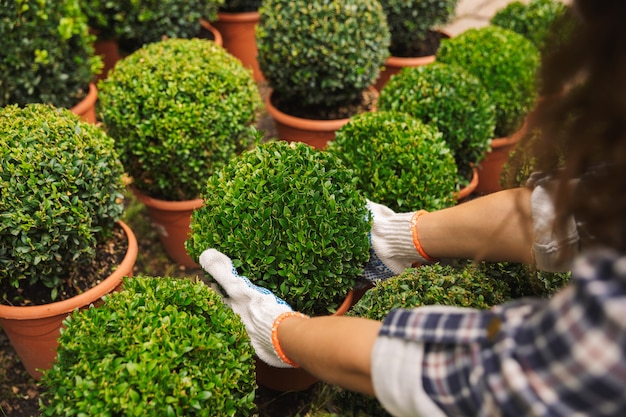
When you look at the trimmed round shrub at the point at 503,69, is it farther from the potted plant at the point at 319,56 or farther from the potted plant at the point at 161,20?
the potted plant at the point at 161,20

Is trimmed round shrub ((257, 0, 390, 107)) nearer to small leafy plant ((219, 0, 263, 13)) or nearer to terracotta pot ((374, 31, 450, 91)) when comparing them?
terracotta pot ((374, 31, 450, 91))

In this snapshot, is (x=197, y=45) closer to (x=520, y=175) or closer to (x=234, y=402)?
(x=520, y=175)

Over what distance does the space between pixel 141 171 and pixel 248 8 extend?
250 centimetres

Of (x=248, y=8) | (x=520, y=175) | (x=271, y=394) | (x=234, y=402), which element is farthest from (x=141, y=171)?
(x=248, y=8)

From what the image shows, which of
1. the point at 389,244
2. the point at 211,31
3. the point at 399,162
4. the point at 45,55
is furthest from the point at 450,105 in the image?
the point at 211,31

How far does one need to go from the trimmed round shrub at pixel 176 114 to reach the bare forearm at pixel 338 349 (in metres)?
1.53

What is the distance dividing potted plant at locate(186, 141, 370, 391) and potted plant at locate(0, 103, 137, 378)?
539 millimetres

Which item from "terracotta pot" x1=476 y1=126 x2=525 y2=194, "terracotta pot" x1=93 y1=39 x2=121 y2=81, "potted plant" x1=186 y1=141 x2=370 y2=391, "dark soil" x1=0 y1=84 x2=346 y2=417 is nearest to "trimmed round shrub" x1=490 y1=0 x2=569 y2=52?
"terracotta pot" x1=476 y1=126 x2=525 y2=194

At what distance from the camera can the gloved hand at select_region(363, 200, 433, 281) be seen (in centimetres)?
251

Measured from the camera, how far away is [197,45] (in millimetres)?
3533

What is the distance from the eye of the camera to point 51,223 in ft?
8.30

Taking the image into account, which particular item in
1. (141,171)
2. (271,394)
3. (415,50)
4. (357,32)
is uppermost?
(357,32)

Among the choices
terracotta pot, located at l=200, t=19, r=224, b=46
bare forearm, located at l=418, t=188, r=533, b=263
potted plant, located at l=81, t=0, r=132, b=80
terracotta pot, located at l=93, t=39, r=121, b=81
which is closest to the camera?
bare forearm, located at l=418, t=188, r=533, b=263

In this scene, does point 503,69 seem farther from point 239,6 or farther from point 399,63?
point 239,6
